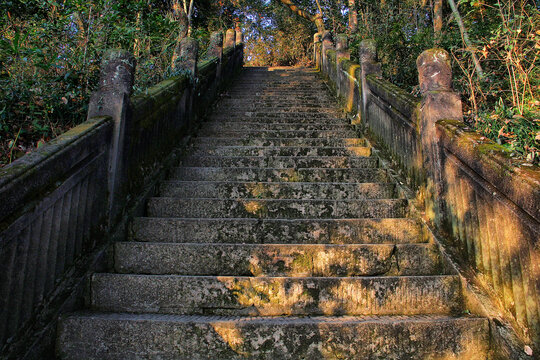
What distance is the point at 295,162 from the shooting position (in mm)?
4648

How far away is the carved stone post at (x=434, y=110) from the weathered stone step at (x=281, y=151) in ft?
5.55

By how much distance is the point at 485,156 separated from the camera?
2.46m

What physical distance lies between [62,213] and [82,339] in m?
0.82

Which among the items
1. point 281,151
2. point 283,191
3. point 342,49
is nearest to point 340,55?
point 342,49

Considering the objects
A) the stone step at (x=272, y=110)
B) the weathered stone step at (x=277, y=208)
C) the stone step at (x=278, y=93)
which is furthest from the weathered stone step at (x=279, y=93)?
the weathered stone step at (x=277, y=208)

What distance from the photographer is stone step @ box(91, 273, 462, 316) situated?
2.56 metres

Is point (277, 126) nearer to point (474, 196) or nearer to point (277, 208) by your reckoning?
point (277, 208)

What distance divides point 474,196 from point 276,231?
5.20 ft

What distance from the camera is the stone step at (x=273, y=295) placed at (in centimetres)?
256

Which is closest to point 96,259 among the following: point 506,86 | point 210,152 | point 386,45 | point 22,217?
point 22,217

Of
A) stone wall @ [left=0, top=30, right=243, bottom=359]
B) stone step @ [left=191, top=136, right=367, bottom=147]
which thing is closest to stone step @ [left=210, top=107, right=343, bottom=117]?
stone step @ [left=191, top=136, right=367, bottom=147]

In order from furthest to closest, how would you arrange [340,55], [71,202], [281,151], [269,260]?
[340,55] → [281,151] → [269,260] → [71,202]

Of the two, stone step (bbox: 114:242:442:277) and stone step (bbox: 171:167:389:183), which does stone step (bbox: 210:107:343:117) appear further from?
stone step (bbox: 114:242:442:277)

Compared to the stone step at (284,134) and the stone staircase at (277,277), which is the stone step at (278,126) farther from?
the stone staircase at (277,277)
